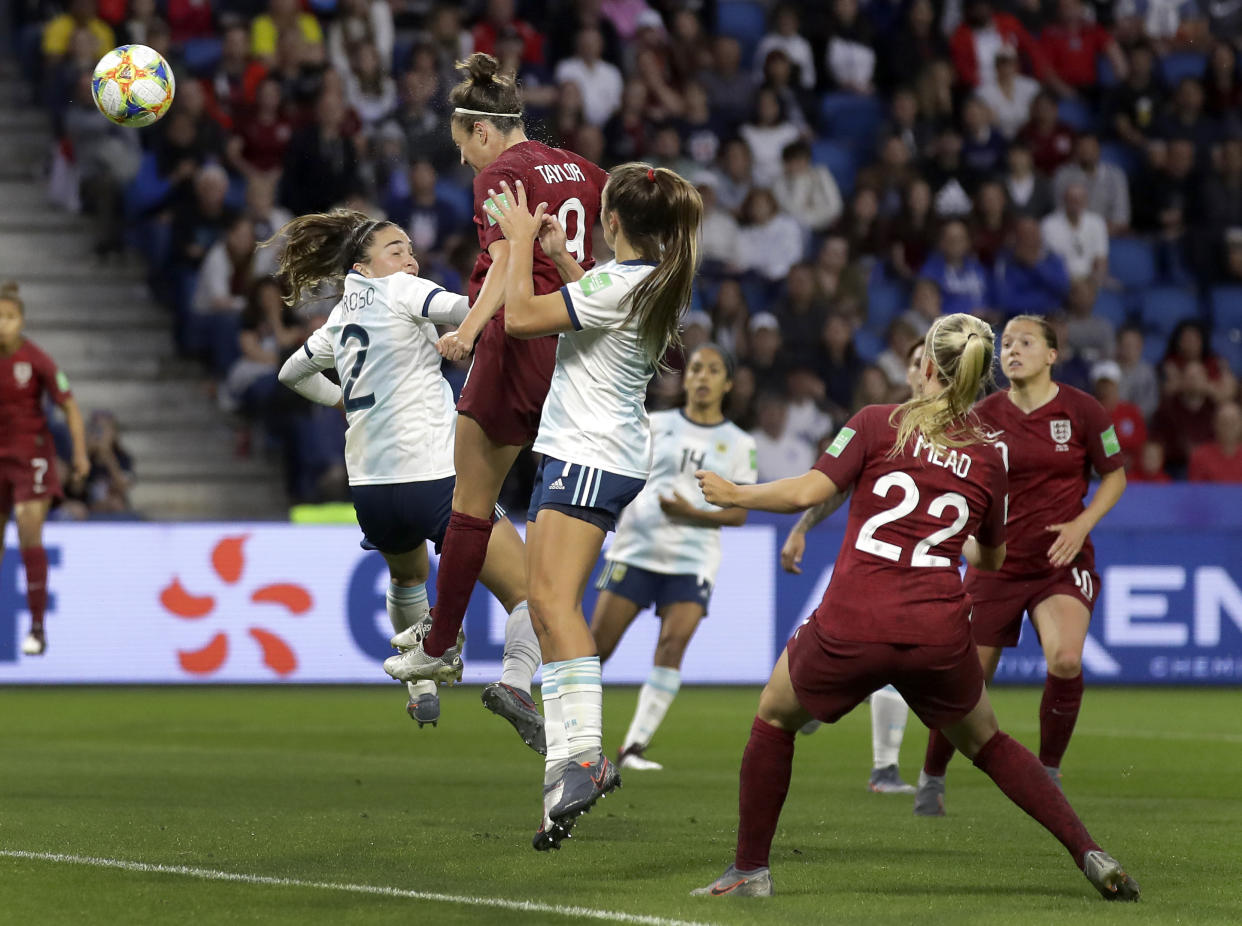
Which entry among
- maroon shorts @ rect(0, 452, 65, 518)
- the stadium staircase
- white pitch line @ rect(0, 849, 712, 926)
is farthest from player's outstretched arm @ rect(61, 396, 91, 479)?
white pitch line @ rect(0, 849, 712, 926)

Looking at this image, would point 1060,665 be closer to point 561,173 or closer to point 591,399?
point 591,399

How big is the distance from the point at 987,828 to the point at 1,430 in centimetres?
823

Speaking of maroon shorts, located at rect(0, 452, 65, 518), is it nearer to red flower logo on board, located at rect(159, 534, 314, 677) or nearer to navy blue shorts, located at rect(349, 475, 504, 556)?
red flower logo on board, located at rect(159, 534, 314, 677)

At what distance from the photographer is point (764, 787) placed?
5.92 meters

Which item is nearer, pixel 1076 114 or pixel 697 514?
pixel 697 514

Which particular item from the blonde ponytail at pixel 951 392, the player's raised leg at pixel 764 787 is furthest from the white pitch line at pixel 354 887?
the blonde ponytail at pixel 951 392

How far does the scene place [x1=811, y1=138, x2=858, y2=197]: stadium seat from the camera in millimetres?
18688

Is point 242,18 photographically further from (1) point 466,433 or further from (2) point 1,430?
(1) point 466,433

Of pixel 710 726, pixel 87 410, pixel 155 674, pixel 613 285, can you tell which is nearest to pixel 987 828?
pixel 613 285

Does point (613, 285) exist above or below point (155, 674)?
above

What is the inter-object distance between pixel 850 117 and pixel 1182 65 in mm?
3774

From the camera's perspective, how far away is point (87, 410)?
16.5 metres

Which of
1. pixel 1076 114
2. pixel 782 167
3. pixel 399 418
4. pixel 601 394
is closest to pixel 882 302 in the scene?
pixel 782 167

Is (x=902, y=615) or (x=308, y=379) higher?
(x=308, y=379)
